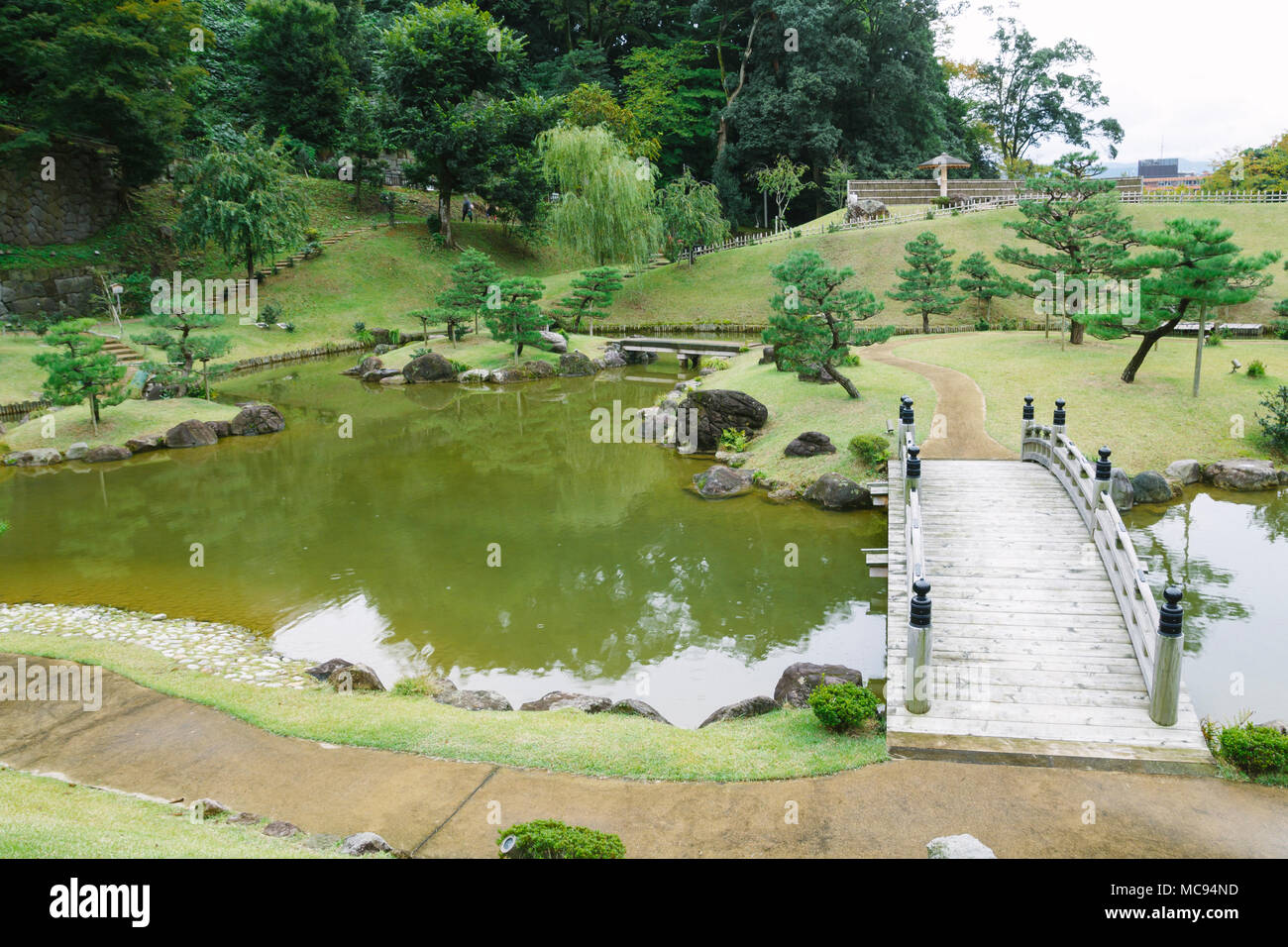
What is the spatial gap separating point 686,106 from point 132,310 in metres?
33.6

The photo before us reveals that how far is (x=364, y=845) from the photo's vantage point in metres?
6.14


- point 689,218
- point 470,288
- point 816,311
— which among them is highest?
point 689,218

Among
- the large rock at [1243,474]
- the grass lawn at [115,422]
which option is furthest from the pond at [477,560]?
the large rock at [1243,474]

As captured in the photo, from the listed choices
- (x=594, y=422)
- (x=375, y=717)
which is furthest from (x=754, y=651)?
(x=594, y=422)

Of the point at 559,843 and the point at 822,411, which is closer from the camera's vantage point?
the point at 559,843

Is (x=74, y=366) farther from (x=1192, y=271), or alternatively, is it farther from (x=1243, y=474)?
(x=1243, y=474)

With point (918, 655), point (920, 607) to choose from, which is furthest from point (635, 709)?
Result: point (920, 607)

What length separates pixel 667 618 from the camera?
1248 cm

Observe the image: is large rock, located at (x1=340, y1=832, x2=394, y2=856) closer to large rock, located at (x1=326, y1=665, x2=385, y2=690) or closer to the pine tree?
large rock, located at (x1=326, y1=665, x2=385, y2=690)

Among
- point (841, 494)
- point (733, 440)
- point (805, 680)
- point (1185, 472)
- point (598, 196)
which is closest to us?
point (805, 680)

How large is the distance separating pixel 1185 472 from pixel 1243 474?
109cm

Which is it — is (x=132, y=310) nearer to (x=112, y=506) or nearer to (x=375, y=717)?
(x=112, y=506)

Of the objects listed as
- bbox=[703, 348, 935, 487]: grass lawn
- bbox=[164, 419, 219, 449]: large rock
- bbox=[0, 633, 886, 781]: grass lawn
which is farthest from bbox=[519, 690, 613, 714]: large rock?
bbox=[164, 419, 219, 449]: large rock

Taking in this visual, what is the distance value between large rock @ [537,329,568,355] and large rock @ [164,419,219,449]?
13.5 meters
